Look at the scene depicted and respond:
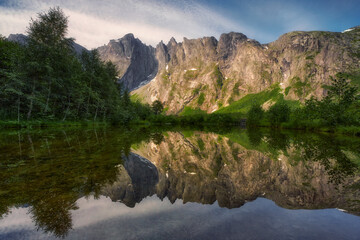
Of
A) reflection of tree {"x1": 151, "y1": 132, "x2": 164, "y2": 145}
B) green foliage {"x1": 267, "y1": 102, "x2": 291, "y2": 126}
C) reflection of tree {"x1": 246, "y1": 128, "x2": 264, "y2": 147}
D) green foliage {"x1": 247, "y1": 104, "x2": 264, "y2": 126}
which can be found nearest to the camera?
reflection of tree {"x1": 151, "y1": 132, "x2": 164, "y2": 145}

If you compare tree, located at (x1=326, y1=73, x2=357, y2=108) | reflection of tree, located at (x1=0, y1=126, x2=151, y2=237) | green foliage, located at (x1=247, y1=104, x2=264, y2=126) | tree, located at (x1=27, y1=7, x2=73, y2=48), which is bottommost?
reflection of tree, located at (x1=0, y1=126, x2=151, y2=237)

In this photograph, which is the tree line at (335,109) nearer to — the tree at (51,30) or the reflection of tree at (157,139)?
the reflection of tree at (157,139)

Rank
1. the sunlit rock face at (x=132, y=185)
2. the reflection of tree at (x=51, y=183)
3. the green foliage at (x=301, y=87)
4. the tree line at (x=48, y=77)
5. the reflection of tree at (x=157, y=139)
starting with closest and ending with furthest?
1. the reflection of tree at (x=51, y=183)
2. the sunlit rock face at (x=132, y=185)
3. the reflection of tree at (x=157, y=139)
4. the tree line at (x=48, y=77)
5. the green foliage at (x=301, y=87)

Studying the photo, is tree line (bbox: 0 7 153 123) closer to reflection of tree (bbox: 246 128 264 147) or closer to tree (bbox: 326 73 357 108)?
reflection of tree (bbox: 246 128 264 147)

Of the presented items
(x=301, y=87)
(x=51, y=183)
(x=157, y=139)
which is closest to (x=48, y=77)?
(x=157, y=139)

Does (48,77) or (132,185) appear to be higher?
(48,77)

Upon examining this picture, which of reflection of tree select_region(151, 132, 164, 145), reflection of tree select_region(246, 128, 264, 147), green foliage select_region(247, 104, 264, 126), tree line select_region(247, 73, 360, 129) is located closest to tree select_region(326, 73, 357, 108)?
tree line select_region(247, 73, 360, 129)

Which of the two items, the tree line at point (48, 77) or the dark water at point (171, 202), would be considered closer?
the dark water at point (171, 202)

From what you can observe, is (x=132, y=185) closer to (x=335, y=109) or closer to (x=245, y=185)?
(x=245, y=185)

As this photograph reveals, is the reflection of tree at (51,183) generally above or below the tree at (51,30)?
below

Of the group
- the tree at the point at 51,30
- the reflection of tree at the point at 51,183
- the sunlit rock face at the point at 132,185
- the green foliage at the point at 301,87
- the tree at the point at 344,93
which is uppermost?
the green foliage at the point at 301,87

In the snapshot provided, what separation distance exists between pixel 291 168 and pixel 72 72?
4016 centimetres

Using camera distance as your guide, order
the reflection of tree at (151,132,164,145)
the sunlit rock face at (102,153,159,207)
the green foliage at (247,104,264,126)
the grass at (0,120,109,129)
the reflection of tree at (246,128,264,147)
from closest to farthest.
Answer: the sunlit rock face at (102,153,159,207)
the reflection of tree at (151,132,164,145)
the reflection of tree at (246,128,264,147)
the grass at (0,120,109,129)
the green foliage at (247,104,264,126)

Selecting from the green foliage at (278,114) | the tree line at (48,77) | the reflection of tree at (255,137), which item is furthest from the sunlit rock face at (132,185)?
the green foliage at (278,114)
